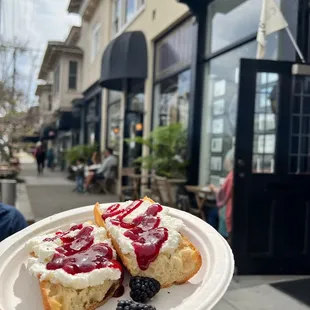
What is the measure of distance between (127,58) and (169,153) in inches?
150

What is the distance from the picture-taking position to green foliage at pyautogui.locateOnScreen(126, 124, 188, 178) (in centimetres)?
773

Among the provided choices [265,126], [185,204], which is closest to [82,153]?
[185,204]

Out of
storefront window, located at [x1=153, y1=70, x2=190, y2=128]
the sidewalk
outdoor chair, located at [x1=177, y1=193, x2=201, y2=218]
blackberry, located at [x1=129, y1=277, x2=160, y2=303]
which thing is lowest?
the sidewalk

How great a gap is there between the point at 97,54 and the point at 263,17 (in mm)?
13097

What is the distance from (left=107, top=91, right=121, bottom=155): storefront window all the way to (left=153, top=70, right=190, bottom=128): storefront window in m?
3.51

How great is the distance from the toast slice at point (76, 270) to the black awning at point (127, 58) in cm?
957

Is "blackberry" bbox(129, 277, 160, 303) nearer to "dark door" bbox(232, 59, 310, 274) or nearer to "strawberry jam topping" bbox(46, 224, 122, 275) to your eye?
"strawberry jam topping" bbox(46, 224, 122, 275)

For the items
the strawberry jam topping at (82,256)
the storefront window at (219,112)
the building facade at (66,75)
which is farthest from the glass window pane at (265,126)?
the building facade at (66,75)

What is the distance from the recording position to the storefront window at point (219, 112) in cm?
664

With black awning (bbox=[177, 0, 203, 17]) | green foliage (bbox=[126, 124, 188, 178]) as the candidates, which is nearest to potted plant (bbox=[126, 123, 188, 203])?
green foliage (bbox=[126, 124, 188, 178])

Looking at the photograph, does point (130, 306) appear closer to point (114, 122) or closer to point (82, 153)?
point (114, 122)

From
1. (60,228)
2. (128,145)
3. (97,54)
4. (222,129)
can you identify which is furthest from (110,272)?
(97,54)

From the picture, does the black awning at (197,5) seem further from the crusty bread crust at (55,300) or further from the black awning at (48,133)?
the black awning at (48,133)

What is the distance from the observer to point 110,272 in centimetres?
111
